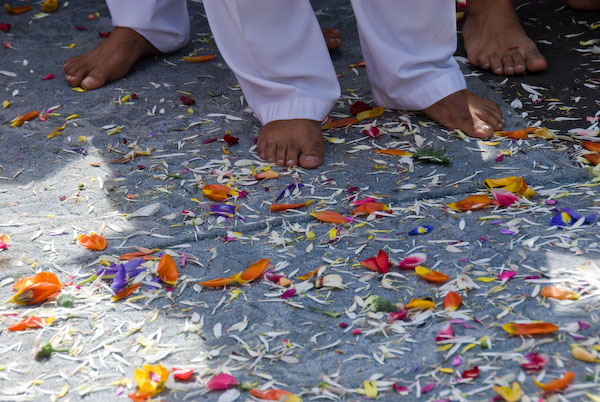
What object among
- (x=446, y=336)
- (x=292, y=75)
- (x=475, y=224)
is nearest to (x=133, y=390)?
(x=446, y=336)

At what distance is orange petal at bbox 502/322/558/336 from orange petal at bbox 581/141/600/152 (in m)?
0.82

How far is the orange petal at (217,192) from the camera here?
1996mm

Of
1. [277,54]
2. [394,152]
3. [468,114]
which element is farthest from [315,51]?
[468,114]

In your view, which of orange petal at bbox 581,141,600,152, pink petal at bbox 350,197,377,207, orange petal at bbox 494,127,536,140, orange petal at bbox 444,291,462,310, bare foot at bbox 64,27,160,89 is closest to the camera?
orange petal at bbox 444,291,462,310

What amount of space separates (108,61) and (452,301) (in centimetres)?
→ 175

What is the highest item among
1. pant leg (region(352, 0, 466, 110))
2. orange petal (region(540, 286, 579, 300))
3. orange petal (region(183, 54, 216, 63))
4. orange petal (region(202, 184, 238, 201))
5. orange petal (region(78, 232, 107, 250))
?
pant leg (region(352, 0, 466, 110))

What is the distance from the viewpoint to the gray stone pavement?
1.41 m

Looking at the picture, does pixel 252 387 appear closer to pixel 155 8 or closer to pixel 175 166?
pixel 175 166

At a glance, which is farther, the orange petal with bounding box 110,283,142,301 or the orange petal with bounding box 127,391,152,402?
the orange petal with bounding box 110,283,142,301

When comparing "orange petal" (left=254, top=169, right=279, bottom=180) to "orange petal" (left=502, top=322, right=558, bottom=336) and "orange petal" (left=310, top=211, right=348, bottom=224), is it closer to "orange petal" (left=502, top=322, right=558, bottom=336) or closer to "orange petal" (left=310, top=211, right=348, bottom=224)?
"orange petal" (left=310, top=211, right=348, bottom=224)

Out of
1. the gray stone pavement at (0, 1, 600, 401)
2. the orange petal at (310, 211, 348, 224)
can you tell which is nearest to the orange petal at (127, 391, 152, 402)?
the gray stone pavement at (0, 1, 600, 401)

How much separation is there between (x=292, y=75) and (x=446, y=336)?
3.33 feet

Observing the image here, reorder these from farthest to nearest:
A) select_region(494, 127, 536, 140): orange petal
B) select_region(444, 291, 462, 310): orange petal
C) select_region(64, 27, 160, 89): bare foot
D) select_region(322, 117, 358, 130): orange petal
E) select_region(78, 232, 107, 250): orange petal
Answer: select_region(64, 27, 160, 89): bare foot < select_region(322, 117, 358, 130): orange petal < select_region(494, 127, 536, 140): orange petal < select_region(78, 232, 107, 250): orange petal < select_region(444, 291, 462, 310): orange petal

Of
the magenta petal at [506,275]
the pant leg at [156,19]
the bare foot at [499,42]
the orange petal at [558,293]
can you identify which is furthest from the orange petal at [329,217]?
the pant leg at [156,19]
